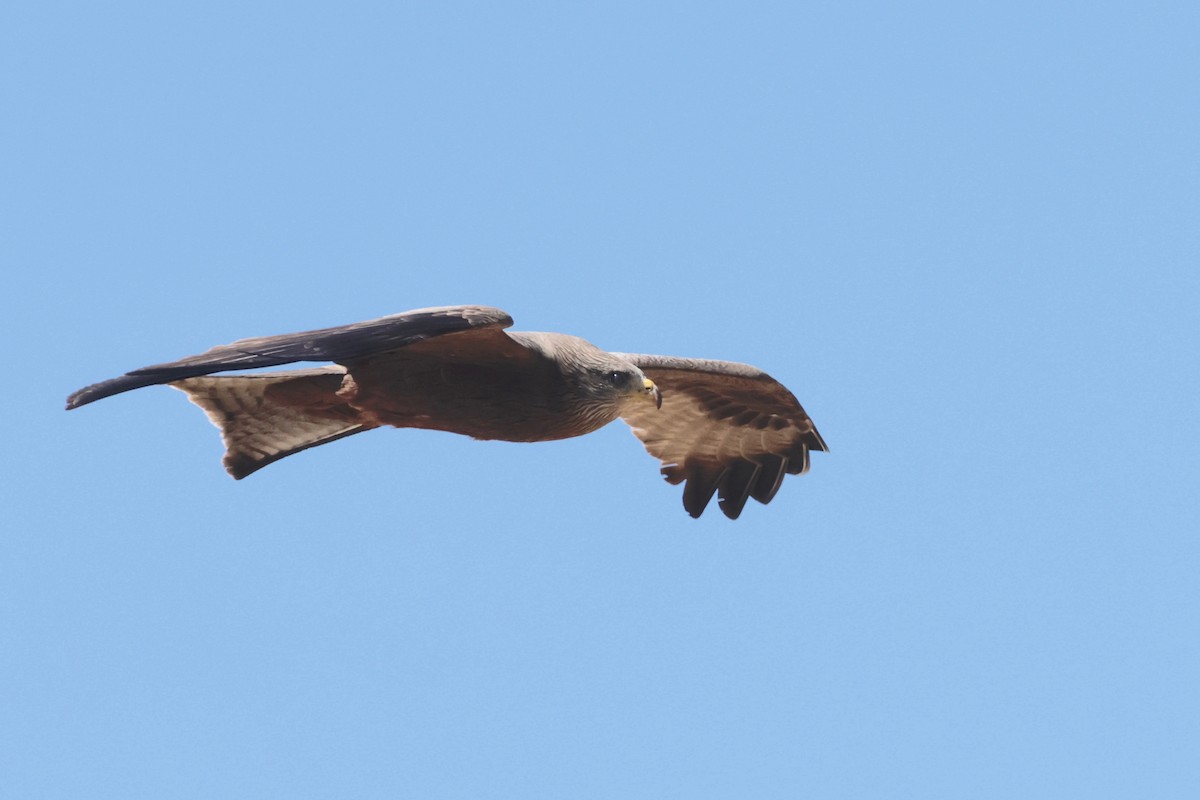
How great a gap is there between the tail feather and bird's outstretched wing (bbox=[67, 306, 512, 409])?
1.92 metres

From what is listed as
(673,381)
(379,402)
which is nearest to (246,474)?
(379,402)

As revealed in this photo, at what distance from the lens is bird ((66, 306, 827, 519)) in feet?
31.6

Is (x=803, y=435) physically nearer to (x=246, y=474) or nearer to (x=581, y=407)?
(x=581, y=407)

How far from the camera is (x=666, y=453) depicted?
14211 mm

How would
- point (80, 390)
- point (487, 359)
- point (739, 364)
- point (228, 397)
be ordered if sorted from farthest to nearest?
point (739, 364) < point (228, 397) < point (487, 359) < point (80, 390)

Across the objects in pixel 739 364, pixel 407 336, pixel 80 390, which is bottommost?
pixel 80 390

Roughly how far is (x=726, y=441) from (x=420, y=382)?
400 centimetres

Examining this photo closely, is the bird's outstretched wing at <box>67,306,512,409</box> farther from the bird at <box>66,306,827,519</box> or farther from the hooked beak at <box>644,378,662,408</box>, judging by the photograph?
the hooked beak at <box>644,378,662,408</box>

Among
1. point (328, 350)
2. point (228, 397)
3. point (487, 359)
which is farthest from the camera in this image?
point (228, 397)

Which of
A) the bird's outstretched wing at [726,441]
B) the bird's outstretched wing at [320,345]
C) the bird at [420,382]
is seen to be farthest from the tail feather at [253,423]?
the bird's outstretched wing at [726,441]

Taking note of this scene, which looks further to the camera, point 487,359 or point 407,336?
point 487,359

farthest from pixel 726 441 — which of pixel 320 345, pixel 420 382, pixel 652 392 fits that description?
pixel 320 345

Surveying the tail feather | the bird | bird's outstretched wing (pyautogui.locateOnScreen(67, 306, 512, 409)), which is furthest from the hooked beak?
the tail feather

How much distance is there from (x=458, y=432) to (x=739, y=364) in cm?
313
